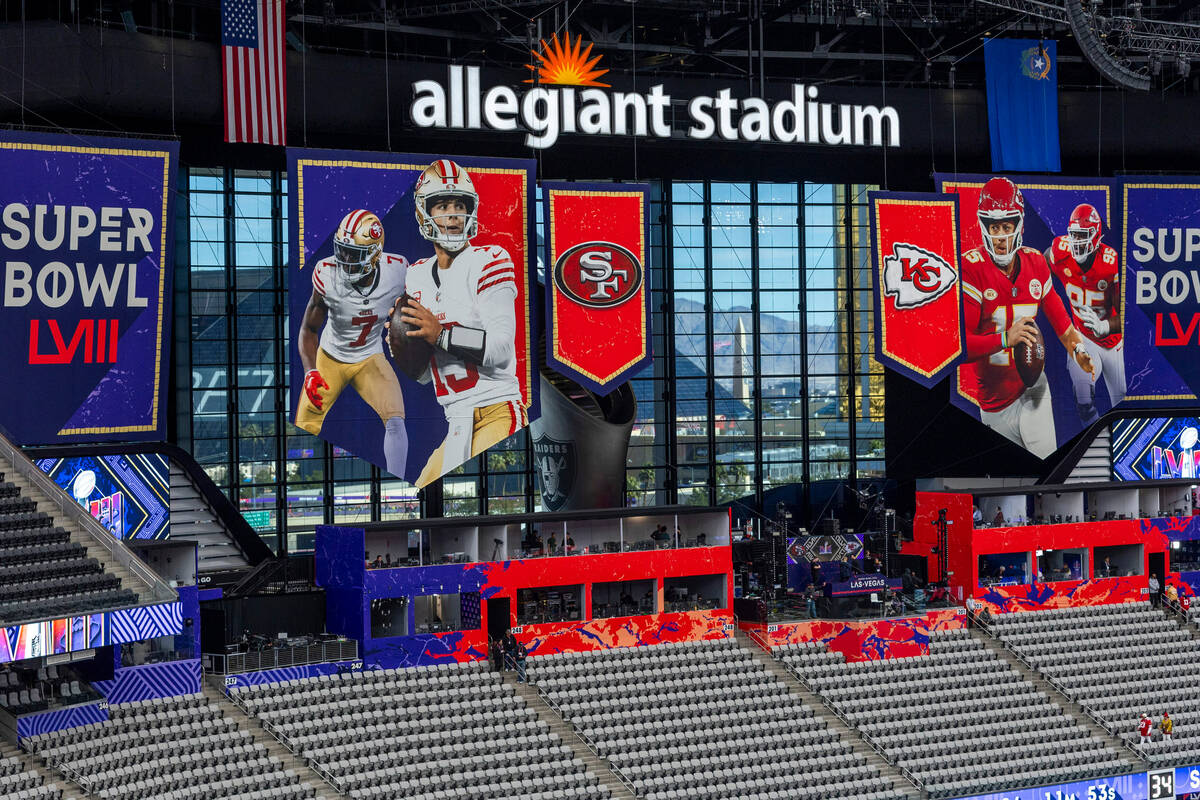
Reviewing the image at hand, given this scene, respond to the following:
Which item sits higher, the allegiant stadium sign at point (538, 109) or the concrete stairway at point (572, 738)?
the allegiant stadium sign at point (538, 109)

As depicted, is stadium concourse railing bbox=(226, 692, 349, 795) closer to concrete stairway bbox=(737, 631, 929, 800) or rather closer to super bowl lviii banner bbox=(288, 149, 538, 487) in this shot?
super bowl lviii banner bbox=(288, 149, 538, 487)

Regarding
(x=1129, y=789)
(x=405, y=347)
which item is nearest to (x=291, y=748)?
(x=405, y=347)

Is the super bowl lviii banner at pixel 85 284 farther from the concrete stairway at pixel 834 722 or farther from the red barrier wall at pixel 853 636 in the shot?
the red barrier wall at pixel 853 636

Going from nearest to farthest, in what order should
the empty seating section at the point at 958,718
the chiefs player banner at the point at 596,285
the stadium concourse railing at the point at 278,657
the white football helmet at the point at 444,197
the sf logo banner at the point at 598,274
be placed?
1. the stadium concourse railing at the point at 278,657
2. the empty seating section at the point at 958,718
3. the white football helmet at the point at 444,197
4. the chiefs player banner at the point at 596,285
5. the sf logo banner at the point at 598,274

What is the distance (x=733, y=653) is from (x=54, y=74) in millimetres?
23485

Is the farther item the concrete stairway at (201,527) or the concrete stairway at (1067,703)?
the concrete stairway at (201,527)

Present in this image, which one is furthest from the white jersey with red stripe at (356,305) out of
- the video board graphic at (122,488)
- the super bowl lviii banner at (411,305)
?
the video board graphic at (122,488)

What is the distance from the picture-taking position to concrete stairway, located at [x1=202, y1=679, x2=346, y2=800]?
Answer: 37469 mm

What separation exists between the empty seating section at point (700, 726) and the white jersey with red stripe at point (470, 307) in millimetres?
7257

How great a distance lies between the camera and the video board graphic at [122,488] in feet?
143

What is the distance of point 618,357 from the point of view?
47250mm

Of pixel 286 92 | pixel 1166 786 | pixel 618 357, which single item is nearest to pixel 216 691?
pixel 618 357

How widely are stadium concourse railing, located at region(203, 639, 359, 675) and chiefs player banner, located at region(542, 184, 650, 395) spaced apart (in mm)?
9647

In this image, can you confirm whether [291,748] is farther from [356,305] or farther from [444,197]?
[444,197]
